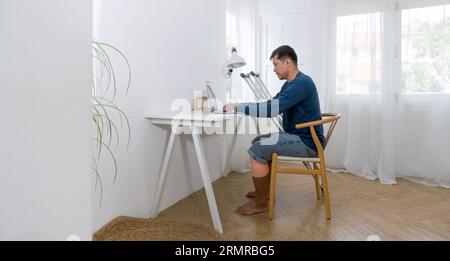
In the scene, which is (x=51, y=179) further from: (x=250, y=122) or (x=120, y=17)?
(x=250, y=122)

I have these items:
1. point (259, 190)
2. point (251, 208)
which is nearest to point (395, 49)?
point (259, 190)

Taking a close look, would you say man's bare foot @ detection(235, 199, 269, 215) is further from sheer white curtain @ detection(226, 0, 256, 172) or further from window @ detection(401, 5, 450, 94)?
window @ detection(401, 5, 450, 94)

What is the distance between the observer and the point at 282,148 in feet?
7.09

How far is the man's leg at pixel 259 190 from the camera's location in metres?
2.24

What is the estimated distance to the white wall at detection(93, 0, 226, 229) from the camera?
5.85 ft

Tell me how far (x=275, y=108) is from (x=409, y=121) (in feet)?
6.31

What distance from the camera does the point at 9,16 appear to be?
542mm

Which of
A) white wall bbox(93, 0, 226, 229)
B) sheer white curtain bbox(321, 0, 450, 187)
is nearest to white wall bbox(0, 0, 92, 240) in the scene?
white wall bbox(93, 0, 226, 229)

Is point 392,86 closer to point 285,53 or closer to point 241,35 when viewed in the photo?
point 285,53

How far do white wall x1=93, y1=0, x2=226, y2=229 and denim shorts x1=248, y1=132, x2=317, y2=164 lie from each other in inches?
27.8

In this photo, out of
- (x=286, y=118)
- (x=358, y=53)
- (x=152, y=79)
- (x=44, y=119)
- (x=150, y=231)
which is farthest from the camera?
(x=358, y=53)

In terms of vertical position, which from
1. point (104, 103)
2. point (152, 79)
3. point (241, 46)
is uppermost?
point (241, 46)

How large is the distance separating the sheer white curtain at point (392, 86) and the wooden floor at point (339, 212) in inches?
12.0

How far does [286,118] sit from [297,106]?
0.16 m
